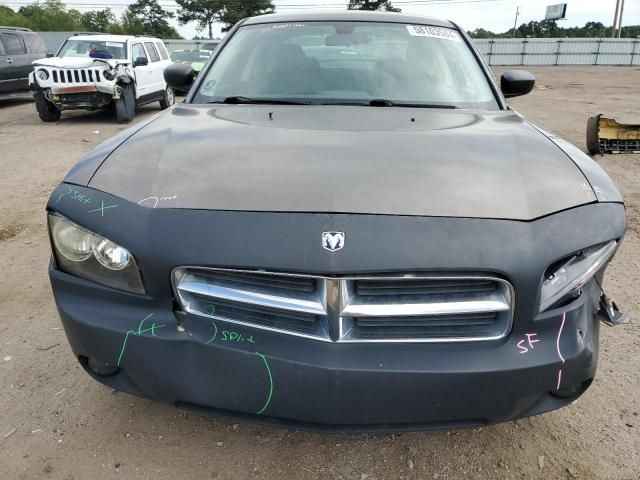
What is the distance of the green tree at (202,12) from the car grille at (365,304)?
59549 mm

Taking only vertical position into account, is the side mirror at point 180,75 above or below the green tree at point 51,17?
below

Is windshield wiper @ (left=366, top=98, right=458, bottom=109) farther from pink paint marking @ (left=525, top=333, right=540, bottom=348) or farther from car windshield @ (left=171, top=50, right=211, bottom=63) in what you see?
car windshield @ (left=171, top=50, right=211, bottom=63)

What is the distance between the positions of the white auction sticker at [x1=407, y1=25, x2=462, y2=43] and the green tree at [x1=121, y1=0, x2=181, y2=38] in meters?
64.3

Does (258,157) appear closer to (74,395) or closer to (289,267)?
(289,267)

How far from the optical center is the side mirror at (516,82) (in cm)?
314

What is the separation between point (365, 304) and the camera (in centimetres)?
143

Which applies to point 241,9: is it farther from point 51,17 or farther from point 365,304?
point 365,304

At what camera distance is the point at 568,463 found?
1840 mm

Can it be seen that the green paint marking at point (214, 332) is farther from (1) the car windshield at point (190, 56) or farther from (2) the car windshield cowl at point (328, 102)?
(1) the car windshield at point (190, 56)

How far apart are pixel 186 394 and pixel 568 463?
140 centimetres

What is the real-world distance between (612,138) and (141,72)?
345 inches

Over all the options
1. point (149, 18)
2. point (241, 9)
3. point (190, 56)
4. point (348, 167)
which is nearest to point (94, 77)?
point (190, 56)

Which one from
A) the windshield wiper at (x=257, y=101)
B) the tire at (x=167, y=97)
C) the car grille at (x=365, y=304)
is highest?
the windshield wiper at (x=257, y=101)

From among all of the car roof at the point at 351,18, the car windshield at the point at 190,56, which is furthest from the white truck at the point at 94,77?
the car roof at the point at 351,18
